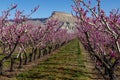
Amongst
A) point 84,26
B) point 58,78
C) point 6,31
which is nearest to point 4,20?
point 6,31

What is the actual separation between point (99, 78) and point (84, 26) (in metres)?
9.69

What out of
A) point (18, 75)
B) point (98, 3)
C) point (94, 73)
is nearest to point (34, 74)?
point (18, 75)

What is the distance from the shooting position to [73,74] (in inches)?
1073

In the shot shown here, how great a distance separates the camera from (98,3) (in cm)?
1041

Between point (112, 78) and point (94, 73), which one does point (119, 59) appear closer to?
point (112, 78)

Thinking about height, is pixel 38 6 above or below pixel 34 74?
above

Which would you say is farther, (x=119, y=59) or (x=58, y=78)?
(x=58, y=78)

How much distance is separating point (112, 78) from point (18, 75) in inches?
479

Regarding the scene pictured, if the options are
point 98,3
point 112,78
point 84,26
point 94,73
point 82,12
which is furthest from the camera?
point 94,73

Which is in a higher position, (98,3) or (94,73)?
(98,3)

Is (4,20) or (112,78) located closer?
(112,78)

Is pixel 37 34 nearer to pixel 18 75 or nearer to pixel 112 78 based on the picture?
pixel 18 75

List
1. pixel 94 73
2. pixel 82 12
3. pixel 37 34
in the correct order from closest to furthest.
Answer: pixel 82 12 < pixel 94 73 < pixel 37 34

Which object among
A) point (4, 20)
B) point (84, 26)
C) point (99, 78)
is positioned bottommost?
point (99, 78)
